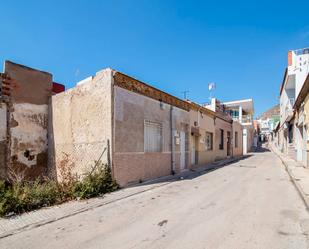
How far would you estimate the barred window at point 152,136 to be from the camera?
33.1ft

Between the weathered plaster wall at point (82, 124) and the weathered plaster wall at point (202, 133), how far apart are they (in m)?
7.69

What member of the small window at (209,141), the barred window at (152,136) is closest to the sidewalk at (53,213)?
the barred window at (152,136)

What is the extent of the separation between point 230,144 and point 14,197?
73.8ft

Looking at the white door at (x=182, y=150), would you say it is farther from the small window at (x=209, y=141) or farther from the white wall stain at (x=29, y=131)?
the white wall stain at (x=29, y=131)

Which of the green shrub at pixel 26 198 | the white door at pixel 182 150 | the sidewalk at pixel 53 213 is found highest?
the white door at pixel 182 150

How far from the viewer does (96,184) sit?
751 cm

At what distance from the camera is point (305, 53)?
19.6 m

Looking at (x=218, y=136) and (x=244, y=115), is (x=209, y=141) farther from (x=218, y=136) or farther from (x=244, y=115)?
(x=244, y=115)

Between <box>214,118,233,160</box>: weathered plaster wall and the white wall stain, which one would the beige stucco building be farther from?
<box>214,118,233,160</box>: weathered plaster wall

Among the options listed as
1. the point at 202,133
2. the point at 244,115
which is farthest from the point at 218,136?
the point at 244,115

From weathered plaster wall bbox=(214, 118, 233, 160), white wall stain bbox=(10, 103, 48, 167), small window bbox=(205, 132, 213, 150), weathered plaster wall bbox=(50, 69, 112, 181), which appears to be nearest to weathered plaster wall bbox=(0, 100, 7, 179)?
white wall stain bbox=(10, 103, 48, 167)

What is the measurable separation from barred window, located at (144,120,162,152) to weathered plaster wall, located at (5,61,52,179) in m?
5.29

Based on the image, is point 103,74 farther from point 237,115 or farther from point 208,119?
point 237,115

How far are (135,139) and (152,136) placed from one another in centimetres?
146
